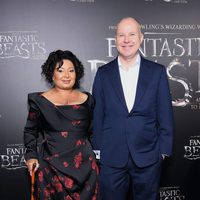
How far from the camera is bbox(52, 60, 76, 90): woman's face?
1970mm

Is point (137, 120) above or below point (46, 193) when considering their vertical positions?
above

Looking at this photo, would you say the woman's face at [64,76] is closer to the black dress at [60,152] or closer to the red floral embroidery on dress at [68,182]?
the black dress at [60,152]

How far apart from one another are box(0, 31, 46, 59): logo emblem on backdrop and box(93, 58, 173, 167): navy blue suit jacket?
67cm

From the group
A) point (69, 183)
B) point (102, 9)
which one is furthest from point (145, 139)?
point (102, 9)

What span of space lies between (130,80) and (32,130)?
691mm

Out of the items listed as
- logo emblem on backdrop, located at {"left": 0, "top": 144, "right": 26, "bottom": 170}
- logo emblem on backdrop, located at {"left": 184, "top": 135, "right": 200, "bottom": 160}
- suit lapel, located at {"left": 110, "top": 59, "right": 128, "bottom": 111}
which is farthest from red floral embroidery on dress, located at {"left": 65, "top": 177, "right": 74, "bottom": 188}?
logo emblem on backdrop, located at {"left": 184, "top": 135, "right": 200, "bottom": 160}

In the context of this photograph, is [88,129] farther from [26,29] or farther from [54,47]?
[26,29]

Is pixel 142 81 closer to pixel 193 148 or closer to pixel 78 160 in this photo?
pixel 78 160

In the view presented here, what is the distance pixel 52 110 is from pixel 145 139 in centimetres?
60

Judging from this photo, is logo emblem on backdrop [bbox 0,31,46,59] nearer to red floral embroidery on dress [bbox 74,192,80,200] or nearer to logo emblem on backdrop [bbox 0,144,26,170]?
logo emblem on backdrop [bbox 0,144,26,170]

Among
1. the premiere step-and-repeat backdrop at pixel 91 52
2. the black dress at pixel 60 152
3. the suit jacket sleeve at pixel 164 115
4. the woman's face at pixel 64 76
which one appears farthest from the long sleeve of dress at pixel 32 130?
the suit jacket sleeve at pixel 164 115

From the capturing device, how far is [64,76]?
6.45 feet

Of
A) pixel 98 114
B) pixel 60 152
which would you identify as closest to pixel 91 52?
pixel 98 114

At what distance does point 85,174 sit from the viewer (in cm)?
193
